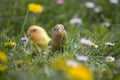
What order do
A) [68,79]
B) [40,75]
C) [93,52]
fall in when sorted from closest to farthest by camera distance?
[68,79] < [40,75] < [93,52]

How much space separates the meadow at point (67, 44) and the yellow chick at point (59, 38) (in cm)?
7

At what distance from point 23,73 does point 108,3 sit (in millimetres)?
4559

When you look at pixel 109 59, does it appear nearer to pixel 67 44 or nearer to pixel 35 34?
pixel 67 44

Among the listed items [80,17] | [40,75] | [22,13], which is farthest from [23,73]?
[80,17]

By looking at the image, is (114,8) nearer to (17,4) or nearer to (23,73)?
(17,4)

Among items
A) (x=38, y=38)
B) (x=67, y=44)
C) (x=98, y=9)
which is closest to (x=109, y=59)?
(x=67, y=44)

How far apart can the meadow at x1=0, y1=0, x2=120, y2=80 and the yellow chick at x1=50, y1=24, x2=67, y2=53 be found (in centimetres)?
7

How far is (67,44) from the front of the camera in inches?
175

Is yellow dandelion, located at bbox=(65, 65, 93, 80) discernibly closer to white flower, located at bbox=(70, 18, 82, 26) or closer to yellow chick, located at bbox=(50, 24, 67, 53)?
yellow chick, located at bbox=(50, 24, 67, 53)

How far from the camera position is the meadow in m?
3.08

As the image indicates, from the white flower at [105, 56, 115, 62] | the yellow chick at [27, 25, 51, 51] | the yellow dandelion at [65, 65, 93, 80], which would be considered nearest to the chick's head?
the yellow chick at [27, 25, 51, 51]

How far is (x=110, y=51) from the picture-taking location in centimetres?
451

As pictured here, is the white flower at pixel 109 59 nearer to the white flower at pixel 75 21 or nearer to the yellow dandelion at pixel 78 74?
the yellow dandelion at pixel 78 74

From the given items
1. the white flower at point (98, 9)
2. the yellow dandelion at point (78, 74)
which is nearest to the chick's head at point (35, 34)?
the white flower at point (98, 9)
